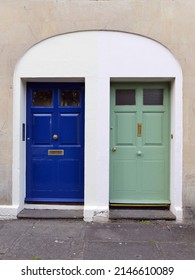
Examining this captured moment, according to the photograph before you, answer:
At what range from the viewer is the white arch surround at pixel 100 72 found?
15.6ft

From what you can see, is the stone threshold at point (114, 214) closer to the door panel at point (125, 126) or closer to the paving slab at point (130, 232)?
the paving slab at point (130, 232)

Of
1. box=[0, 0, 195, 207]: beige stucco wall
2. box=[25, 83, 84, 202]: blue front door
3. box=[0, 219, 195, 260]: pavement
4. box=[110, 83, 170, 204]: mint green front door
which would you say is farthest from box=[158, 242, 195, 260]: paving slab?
box=[25, 83, 84, 202]: blue front door

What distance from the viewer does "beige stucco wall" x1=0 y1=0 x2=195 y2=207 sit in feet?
15.5

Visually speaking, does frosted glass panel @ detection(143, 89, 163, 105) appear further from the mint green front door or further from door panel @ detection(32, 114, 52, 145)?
door panel @ detection(32, 114, 52, 145)

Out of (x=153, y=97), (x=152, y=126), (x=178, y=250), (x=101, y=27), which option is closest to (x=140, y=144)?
(x=152, y=126)

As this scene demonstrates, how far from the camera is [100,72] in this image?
4.79m

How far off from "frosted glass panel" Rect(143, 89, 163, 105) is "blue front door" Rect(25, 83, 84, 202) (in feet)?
3.92

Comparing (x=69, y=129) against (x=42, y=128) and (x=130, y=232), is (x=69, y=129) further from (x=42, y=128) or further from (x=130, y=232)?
(x=130, y=232)

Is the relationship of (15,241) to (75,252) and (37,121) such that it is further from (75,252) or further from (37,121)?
(37,121)

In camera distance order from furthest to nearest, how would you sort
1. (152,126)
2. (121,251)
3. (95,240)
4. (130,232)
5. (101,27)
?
1. (152,126)
2. (101,27)
3. (130,232)
4. (95,240)
5. (121,251)

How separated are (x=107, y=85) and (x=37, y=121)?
59.0 inches

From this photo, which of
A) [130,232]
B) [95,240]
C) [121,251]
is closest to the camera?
[121,251]

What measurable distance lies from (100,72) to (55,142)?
5.06 ft

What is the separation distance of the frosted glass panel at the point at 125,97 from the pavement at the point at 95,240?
2132 mm
